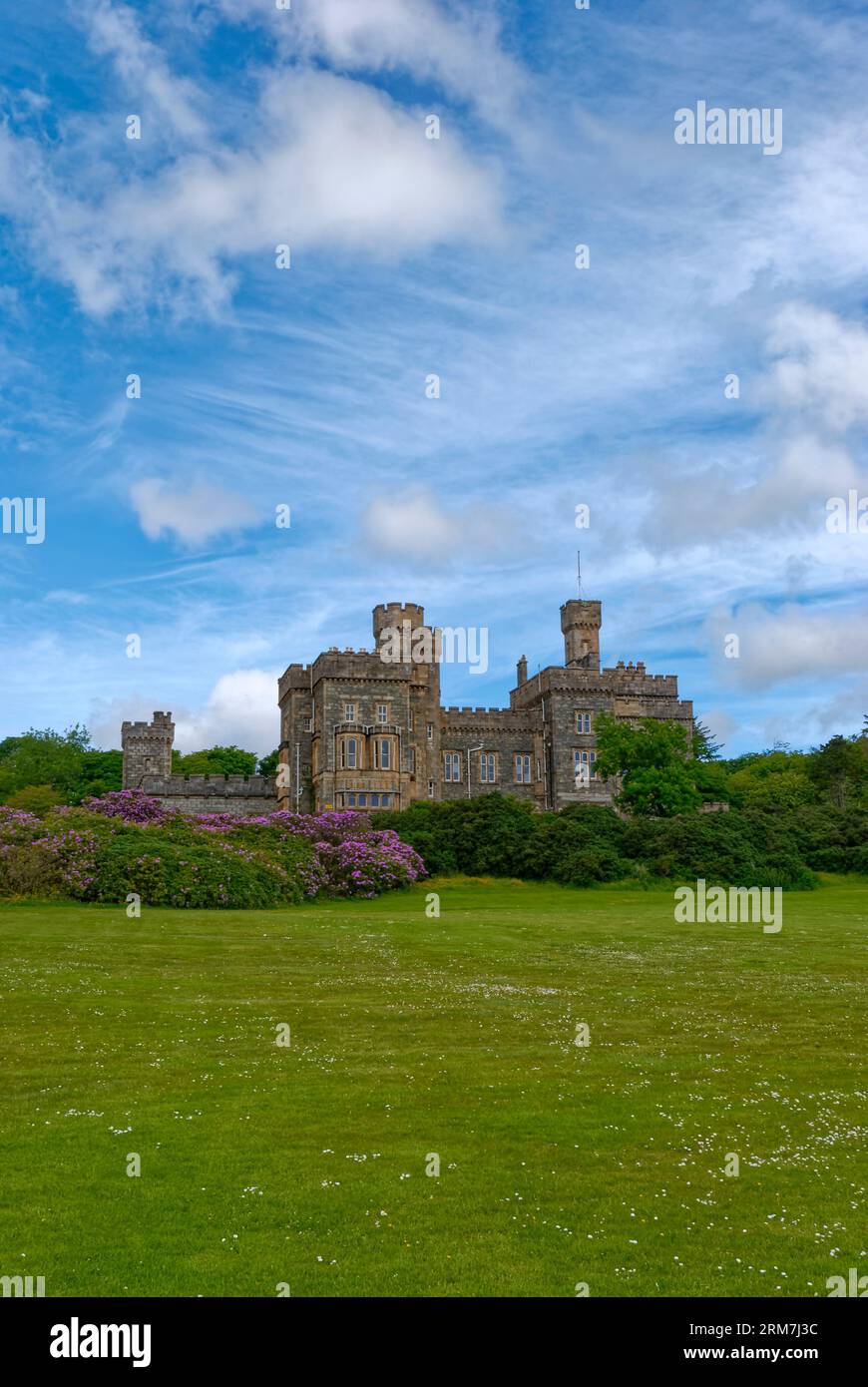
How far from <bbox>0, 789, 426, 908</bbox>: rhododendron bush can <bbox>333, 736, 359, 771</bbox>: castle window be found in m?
17.0

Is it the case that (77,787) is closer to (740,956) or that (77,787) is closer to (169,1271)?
(740,956)

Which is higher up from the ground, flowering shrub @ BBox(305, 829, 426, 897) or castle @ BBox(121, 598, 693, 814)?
castle @ BBox(121, 598, 693, 814)

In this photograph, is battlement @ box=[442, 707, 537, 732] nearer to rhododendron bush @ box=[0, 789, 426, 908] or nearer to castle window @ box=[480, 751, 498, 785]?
castle window @ box=[480, 751, 498, 785]

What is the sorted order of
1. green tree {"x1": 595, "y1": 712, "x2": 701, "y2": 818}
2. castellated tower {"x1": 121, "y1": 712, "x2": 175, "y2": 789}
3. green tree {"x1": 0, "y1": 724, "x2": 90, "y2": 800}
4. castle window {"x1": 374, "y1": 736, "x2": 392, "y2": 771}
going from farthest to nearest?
green tree {"x1": 0, "y1": 724, "x2": 90, "y2": 800} < castellated tower {"x1": 121, "y1": 712, "x2": 175, "y2": 789} < castle window {"x1": 374, "y1": 736, "x2": 392, "y2": 771} < green tree {"x1": 595, "y1": 712, "x2": 701, "y2": 818}

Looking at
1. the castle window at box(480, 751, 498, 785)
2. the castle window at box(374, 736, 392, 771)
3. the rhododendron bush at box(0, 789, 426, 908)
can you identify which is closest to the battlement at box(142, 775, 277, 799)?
the castle window at box(374, 736, 392, 771)

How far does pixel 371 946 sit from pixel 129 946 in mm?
5091

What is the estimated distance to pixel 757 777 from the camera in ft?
341

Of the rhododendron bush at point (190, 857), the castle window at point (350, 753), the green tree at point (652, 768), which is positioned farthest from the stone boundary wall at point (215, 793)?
the rhododendron bush at point (190, 857)

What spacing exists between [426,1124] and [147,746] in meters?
72.6

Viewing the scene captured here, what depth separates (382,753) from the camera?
68000mm

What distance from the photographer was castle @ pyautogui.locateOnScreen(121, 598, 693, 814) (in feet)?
224

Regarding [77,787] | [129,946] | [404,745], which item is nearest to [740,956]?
[129,946]
